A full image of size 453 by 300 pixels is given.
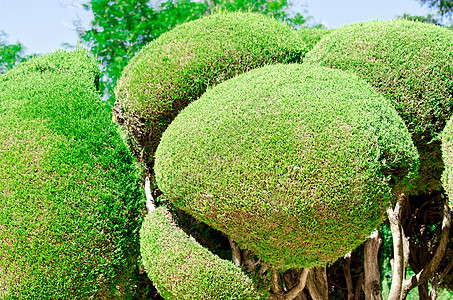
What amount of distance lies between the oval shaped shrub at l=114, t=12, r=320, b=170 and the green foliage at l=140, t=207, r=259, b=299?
1186mm

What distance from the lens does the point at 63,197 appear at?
11.4ft

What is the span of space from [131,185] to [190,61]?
4.25 ft

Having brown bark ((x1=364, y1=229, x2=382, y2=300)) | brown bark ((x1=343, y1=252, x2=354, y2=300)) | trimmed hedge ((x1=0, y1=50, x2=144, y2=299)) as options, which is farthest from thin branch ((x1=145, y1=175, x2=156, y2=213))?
brown bark ((x1=343, y1=252, x2=354, y2=300))

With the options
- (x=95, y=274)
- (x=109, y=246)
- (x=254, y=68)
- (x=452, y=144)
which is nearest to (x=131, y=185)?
(x=109, y=246)

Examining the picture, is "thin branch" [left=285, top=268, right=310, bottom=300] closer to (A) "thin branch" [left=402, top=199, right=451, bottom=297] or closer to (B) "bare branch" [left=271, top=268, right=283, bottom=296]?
(B) "bare branch" [left=271, top=268, right=283, bottom=296]

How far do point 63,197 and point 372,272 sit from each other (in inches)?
157

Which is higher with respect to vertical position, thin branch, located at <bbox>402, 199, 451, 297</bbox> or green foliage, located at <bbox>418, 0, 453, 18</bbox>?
green foliage, located at <bbox>418, 0, 453, 18</bbox>

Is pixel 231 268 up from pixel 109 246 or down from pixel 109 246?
up

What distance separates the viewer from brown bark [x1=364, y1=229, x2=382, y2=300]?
5.42 metres

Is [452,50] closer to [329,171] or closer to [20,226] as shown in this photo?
[329,171]

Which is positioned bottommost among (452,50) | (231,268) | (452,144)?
(231,268)

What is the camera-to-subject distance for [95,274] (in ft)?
11.7

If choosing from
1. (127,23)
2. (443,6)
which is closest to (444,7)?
(443,6)

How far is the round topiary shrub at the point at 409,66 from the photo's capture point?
390cm
